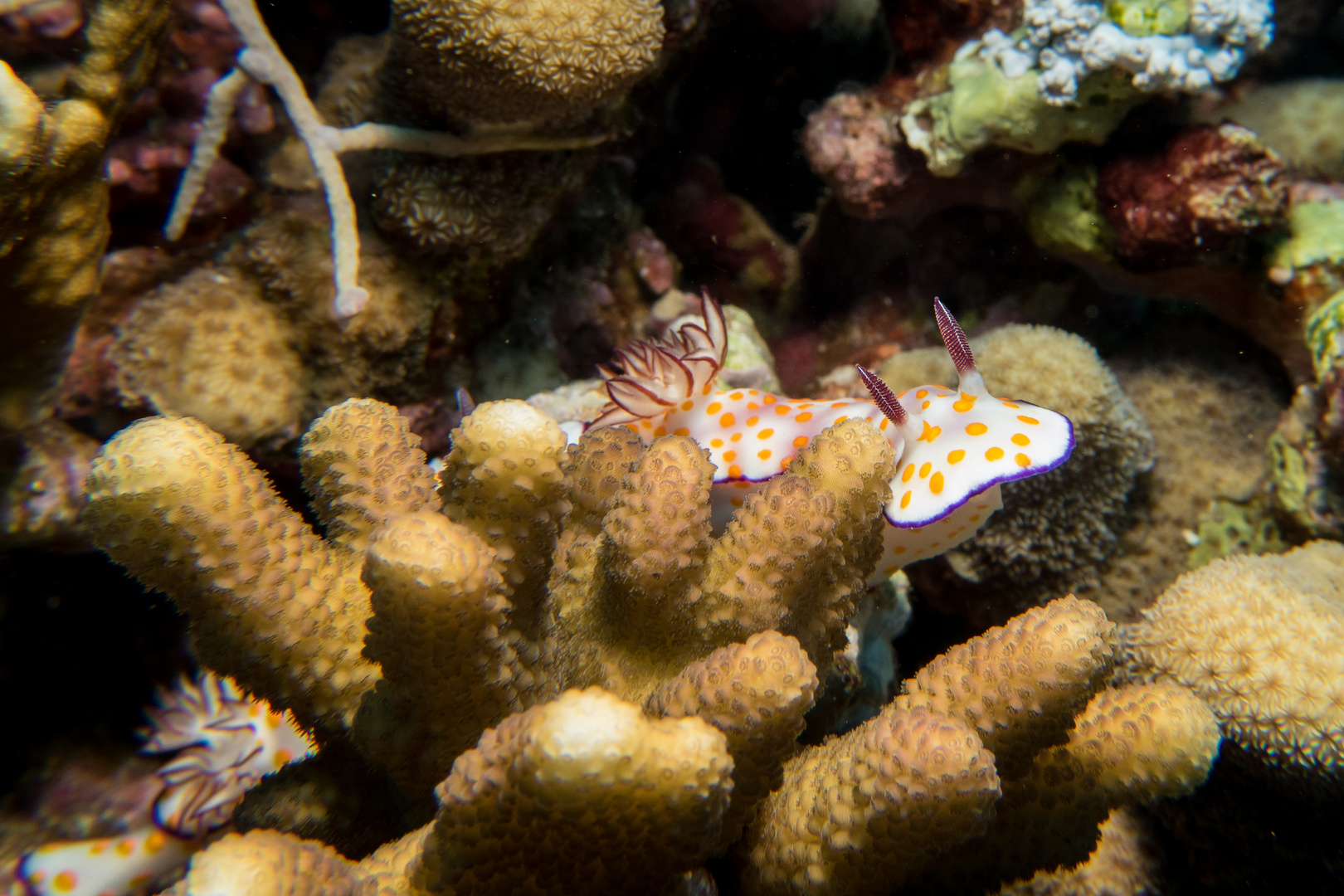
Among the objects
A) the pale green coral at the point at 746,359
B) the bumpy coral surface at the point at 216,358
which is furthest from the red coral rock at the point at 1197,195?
the bumpy coral surface at the point at 216,358

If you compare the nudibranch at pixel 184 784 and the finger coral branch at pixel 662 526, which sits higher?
the finger coral branch at pixel 662 526

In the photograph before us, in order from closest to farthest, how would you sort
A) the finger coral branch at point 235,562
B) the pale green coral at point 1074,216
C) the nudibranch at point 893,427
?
the finger coral branch at point 235,562
the nudibranch at point 893,427
the pale green coral at point 1074,216

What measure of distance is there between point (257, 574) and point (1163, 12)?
3.55 metres

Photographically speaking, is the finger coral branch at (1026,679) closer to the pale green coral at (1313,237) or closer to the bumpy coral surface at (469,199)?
the bumpy coral surface at (469,199)

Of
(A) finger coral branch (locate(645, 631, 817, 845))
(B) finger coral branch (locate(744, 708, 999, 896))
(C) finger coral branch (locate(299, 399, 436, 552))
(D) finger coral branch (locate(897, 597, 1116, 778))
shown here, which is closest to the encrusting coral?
(D) finger coral branch (locate(897, 597, 1116, 778))

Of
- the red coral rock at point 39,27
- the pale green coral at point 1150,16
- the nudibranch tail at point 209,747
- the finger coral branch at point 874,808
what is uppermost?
the pale green coral at point 1150,16

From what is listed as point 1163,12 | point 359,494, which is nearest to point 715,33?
point 1163,12

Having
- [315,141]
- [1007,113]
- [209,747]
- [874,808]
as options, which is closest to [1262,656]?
[874,808]

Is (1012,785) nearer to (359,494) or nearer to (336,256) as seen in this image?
(359,494)

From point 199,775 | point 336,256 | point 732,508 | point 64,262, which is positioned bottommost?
point 199,775

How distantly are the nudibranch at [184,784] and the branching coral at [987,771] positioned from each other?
1.67 m

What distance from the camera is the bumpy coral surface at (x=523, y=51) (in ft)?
7.35

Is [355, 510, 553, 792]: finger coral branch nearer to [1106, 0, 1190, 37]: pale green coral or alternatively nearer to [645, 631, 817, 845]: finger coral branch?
[645, 631, 817, 845]: finger coral branch

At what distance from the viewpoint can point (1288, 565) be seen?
7.61ft
